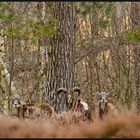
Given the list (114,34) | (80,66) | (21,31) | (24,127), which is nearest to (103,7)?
(21,31)

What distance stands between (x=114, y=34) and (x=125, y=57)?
191cm

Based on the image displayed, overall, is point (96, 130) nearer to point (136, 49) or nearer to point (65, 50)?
point (65, 50)

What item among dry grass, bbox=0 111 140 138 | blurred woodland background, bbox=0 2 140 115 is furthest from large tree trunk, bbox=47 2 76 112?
dry grass, bbox=0 111 140 138

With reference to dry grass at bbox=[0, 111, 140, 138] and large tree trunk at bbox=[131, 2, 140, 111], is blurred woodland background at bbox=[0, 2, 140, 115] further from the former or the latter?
dry grass at bbox=[0, 111, 140, 138]

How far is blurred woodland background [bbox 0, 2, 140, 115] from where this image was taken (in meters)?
15.4

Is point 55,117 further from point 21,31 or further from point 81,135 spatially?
point 81,135

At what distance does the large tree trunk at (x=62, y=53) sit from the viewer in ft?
52.8

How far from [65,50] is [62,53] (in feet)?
0.43

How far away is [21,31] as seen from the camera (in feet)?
49.7

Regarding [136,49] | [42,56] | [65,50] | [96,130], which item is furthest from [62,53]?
[96,130]

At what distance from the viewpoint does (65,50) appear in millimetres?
16156

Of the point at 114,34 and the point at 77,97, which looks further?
the point at 114,34

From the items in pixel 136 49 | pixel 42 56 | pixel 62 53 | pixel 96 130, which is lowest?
pixel 96 130

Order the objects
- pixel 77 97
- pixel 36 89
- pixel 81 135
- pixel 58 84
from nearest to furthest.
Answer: pixel 81 135 → pixel 77 97 → pixel 58 84 → pixel 36 89
